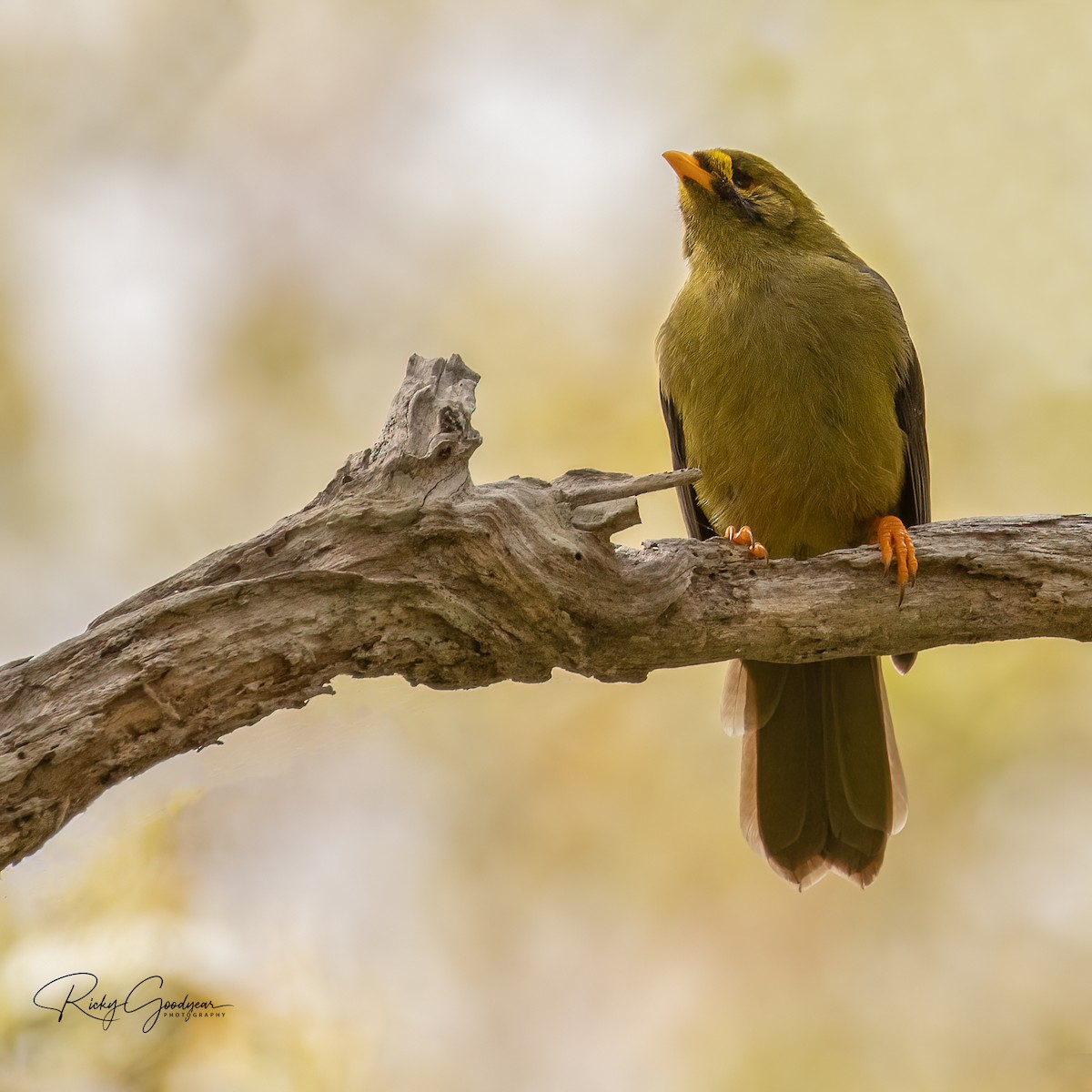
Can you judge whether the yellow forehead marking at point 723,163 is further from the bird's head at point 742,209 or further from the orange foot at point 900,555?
the orange foot at point 900,555

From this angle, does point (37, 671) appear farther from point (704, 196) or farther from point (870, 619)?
point (704, 196)

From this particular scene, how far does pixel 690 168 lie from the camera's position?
4.41 m

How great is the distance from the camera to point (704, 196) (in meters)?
4.42

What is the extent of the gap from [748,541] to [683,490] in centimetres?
79

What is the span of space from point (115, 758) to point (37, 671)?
0.82ft

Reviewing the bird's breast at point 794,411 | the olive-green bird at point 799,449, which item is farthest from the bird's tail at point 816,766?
the bird's breast at point 794,411

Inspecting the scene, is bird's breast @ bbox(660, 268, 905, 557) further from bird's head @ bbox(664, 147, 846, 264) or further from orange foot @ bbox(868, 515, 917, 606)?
orange foot @ bbox(868, 515, 917, 606)

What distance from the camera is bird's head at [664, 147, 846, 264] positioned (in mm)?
4297

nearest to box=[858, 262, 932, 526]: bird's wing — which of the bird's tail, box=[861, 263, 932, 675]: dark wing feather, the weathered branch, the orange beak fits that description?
box=[861, 263, 932, 675]: dark wing feather

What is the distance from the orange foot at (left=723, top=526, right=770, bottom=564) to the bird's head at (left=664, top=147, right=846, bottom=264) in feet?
3.59

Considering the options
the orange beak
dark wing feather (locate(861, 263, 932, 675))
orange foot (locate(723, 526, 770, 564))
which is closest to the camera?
orange foot (locate(723, 526, 770, 564))

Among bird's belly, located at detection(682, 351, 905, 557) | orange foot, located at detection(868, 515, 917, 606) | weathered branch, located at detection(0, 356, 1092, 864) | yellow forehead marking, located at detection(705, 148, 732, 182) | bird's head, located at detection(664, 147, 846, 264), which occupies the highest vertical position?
yellow forehead marking, located at detection(705, 148, 732, 182)

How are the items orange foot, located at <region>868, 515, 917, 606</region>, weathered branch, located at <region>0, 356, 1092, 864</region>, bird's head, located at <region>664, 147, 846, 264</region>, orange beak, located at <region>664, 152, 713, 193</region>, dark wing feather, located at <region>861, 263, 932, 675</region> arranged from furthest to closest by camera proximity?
1. orange beak, located at <region>664, 152, 713, 193</region>
2. bird's head, located at <region>664, 147, 846, 264</region>
3. dark wing feather, located at <region>861, 263, 932, 675</region>
4. orange foot, located at <region>868, 515, 917, 606</region>
5. weathered branch, located at <region>0, 356, 1092, 864</region>

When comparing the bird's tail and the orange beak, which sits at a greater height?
the orange beak
